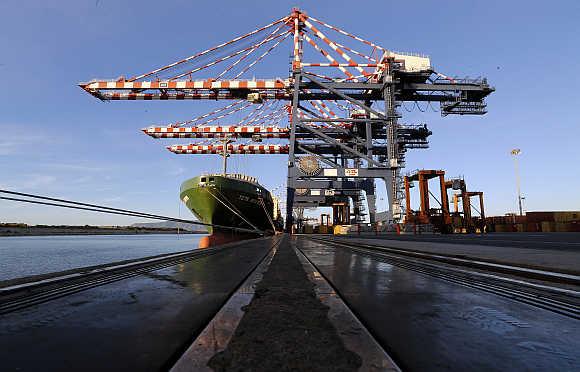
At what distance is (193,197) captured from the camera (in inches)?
926

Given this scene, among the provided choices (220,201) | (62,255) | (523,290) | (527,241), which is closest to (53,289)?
(523,290)

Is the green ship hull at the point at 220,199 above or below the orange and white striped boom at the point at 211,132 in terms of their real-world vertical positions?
below

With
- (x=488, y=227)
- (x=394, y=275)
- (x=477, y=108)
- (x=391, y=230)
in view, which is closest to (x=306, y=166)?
(x=391, y=230)

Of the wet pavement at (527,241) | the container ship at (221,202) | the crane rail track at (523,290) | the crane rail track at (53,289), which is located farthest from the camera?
the container ship at (221,202)

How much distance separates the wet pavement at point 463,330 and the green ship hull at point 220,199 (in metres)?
19.0

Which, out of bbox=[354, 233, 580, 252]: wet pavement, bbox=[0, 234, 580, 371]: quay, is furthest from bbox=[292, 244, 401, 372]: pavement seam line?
bbox=[354, 233, 580, 252]: wet pavement

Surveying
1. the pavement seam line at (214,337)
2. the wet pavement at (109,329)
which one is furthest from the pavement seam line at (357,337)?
the wet pavement at (109,329)

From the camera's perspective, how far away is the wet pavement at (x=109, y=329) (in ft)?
4.26

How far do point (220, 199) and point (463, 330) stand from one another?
72.4 feet

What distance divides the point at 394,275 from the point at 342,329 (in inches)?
99.9

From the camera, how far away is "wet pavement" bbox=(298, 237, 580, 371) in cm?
128

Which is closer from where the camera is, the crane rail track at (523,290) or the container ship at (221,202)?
the crane rail track at (523,290)

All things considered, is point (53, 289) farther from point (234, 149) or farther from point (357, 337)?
point (234, 149)

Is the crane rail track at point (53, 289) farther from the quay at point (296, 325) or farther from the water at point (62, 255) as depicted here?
the water at point (62, 255)
